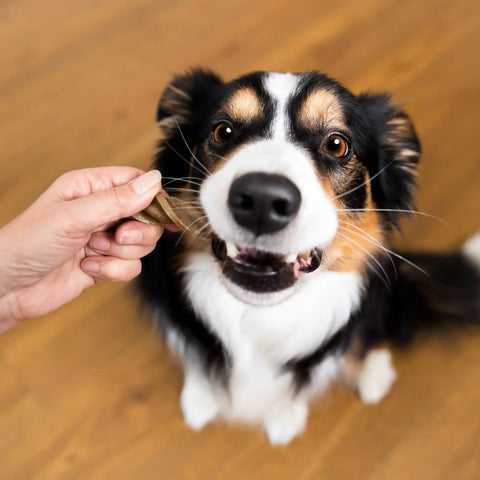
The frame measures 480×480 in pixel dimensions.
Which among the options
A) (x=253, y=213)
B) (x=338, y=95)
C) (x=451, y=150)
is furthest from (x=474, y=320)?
(x=253, y=213)

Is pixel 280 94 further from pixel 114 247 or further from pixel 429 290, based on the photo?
pixel 429 290

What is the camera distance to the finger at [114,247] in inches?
53.0

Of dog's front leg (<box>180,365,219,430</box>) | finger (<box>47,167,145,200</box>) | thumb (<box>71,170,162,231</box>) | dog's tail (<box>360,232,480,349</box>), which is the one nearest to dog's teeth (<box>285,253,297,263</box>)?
thumb (<box>71,170,162,231</box>)

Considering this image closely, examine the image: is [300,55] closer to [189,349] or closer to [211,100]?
[211,100]

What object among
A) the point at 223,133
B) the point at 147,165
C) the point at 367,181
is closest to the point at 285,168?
the point at 223,133

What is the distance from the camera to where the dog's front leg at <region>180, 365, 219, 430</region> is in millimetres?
1797

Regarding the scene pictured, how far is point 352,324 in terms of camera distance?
1.55 m

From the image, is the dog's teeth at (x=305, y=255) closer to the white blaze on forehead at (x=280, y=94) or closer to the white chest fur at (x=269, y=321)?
the white chest fur at (x=269, y=321)

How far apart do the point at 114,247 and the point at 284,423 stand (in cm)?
91

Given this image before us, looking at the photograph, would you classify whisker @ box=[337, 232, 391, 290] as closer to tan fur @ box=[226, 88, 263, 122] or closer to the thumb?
tan fur @ box=[226, 88, 263, 122]

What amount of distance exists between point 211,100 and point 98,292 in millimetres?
971

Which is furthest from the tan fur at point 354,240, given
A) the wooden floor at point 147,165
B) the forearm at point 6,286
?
the forearm at point 6,286

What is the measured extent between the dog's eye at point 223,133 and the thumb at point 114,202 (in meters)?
0.25

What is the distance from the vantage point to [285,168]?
1.07m
